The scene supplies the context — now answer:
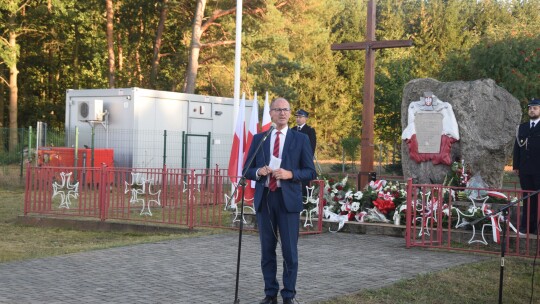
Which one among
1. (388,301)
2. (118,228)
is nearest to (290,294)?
(388,301)

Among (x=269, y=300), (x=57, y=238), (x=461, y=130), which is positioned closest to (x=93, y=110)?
(x=57, y=238)

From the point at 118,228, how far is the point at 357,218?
4.52 m

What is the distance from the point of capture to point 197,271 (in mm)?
8734

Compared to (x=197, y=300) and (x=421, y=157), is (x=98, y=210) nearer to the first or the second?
(x=421, y=157)

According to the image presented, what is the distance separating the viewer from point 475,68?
2945 centimetres

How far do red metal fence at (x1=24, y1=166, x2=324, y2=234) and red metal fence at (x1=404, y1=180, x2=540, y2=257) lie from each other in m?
2.37

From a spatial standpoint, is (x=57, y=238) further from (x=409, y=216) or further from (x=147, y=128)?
(x=147, y=128)

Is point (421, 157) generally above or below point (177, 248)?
above

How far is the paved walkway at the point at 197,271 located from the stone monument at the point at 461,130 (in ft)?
12.9

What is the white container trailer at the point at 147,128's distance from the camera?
23609 mm

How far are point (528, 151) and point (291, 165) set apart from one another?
5471 millimetres

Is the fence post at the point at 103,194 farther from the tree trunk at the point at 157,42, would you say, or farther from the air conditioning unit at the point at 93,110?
the tree trunk at the point at 157,42

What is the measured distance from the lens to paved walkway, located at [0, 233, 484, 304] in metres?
7.31

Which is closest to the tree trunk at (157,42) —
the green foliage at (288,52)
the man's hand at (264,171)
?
the green foliage at (288,52)
